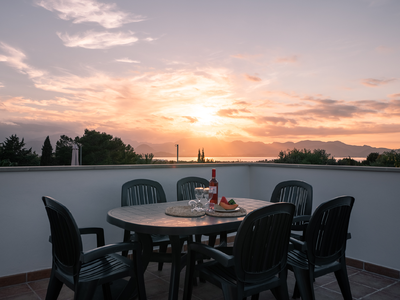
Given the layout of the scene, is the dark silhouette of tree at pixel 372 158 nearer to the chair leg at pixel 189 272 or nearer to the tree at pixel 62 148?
the chair leg at pixel 189 272

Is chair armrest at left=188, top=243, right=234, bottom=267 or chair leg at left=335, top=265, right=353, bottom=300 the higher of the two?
chair armrest at left=188, top=243, right=234, bottom=267

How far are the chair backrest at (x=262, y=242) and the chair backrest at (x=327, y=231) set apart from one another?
225 mm

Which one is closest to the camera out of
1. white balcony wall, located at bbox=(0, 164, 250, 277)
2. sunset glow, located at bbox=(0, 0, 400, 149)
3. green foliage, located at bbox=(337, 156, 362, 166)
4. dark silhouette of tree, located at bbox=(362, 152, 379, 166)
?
white balcony wall, located at bbox=(0, 164, 250, 277)

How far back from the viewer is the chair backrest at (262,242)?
159 cm

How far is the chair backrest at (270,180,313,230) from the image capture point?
3020 millimetres

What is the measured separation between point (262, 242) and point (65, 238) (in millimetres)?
1165

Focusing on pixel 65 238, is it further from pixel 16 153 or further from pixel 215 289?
pixel 16 153

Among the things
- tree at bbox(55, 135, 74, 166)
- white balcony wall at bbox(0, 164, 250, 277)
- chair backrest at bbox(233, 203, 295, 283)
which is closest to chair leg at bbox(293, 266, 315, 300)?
chair backrest at bbox(233, 203, 295, 283)

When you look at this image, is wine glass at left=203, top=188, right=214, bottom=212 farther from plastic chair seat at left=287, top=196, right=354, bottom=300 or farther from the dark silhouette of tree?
the dark silhouette of tree

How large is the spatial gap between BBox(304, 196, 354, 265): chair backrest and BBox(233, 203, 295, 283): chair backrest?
0.23 metres

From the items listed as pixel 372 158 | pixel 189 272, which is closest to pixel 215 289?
pixel 189 272

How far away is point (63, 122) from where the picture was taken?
62.9 feet

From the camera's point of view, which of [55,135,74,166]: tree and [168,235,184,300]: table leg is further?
[55,135,74,166]: tree

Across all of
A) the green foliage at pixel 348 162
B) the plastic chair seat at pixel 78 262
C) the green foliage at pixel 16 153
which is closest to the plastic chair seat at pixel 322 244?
the plastic chair seat at pixel 78 262
